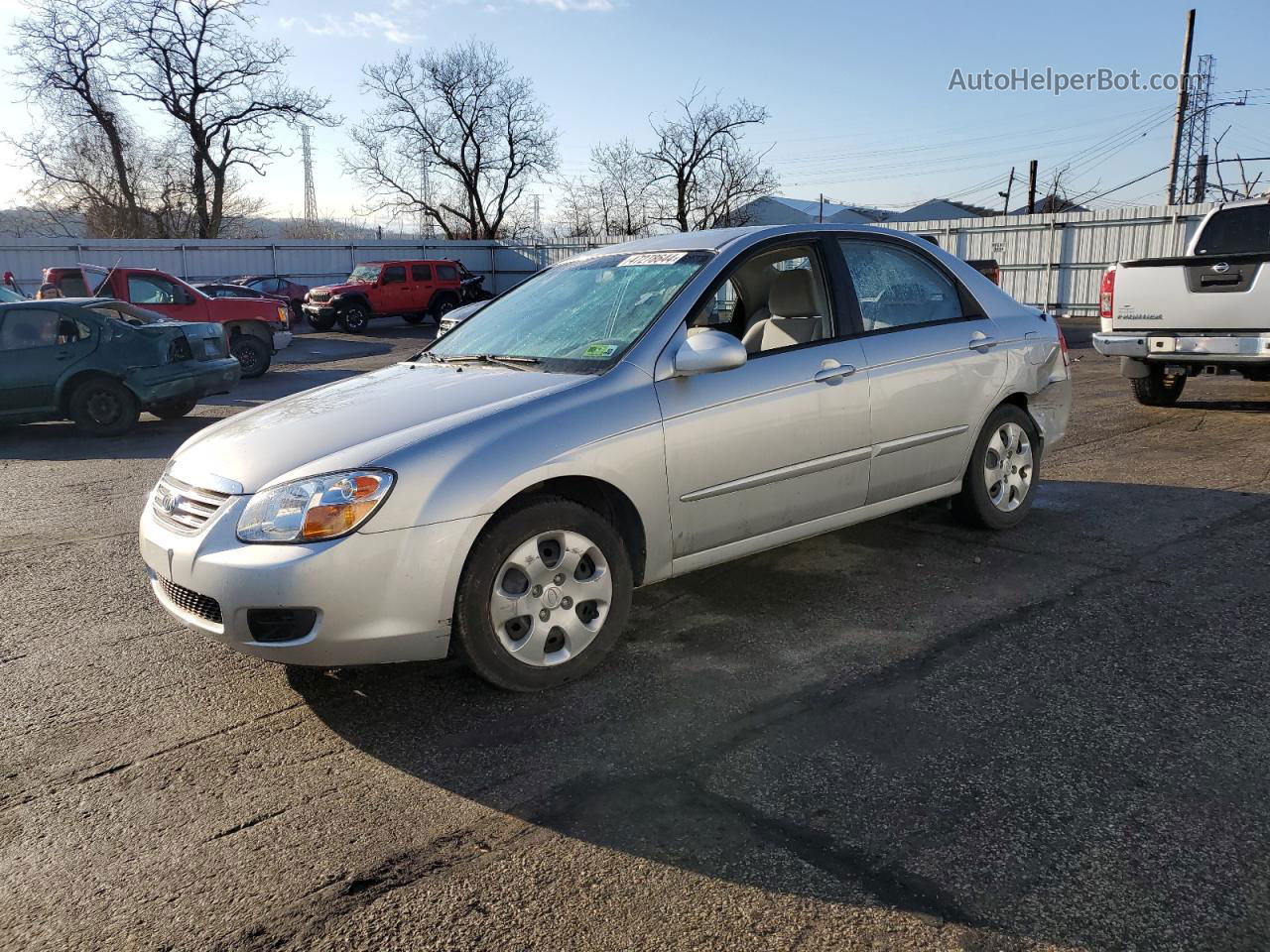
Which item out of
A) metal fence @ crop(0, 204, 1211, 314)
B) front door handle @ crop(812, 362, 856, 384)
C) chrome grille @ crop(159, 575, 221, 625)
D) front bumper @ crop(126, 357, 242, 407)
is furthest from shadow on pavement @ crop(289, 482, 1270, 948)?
metal fence @ crop(0, 204, 1211, 314)

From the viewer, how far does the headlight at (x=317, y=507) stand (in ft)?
10.4

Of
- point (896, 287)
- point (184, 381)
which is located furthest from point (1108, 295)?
point (184, 381)

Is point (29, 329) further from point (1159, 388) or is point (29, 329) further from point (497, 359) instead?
point (1159, 388)

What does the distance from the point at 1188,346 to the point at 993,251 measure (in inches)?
781

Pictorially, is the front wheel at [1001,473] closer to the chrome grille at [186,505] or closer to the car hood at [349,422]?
the car hood at [349,422]

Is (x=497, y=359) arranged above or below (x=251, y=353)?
above

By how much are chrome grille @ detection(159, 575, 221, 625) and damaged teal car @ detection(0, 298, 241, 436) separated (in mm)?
7862

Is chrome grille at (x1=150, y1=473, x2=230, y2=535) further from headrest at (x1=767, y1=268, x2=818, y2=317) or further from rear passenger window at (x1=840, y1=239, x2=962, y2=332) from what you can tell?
rear passenger window at (x1=840, y1=239, x2=962, y2=332)

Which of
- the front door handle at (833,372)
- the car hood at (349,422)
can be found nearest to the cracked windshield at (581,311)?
the car hood at (349,422)

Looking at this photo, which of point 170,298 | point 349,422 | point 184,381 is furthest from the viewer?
point 170,298

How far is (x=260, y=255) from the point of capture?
32688mm

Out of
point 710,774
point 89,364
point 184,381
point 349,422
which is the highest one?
point 349,422

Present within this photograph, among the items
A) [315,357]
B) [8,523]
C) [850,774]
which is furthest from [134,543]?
[315,357]

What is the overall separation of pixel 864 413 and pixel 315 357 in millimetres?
19033
